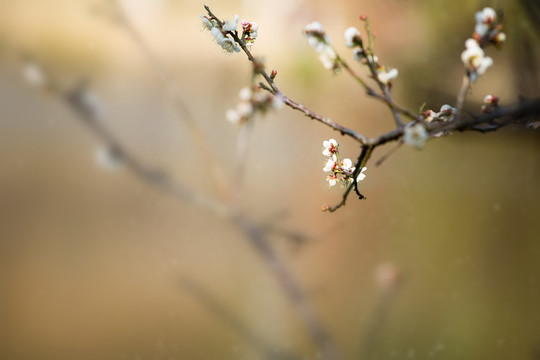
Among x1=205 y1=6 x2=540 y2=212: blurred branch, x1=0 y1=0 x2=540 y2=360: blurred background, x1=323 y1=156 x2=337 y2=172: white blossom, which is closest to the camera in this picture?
x1=205 y1=6 x2=540 y2=212: blurred branch

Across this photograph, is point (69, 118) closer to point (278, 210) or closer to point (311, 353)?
point (278, 210)

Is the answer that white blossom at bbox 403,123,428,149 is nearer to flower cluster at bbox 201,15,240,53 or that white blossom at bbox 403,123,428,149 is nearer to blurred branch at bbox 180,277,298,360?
flower cluster at bbox 201,15,240,53

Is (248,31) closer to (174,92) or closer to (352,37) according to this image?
(352,37)

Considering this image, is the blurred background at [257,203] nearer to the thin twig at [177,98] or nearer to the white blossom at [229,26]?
the thin twig at [177,98]

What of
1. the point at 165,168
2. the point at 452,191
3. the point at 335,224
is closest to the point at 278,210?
the point at 335,224

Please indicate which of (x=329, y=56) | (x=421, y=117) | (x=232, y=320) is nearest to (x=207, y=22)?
(x=329, y=56)

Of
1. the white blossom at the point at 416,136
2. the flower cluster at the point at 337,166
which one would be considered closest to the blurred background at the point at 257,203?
the flower cluster at the point at 337,166

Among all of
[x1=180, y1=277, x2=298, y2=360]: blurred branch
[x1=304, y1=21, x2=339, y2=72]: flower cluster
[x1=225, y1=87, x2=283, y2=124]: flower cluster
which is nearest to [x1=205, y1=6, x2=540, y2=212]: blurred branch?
[x1=304, y1=21, x2=339, y2=72]: flower cluster
